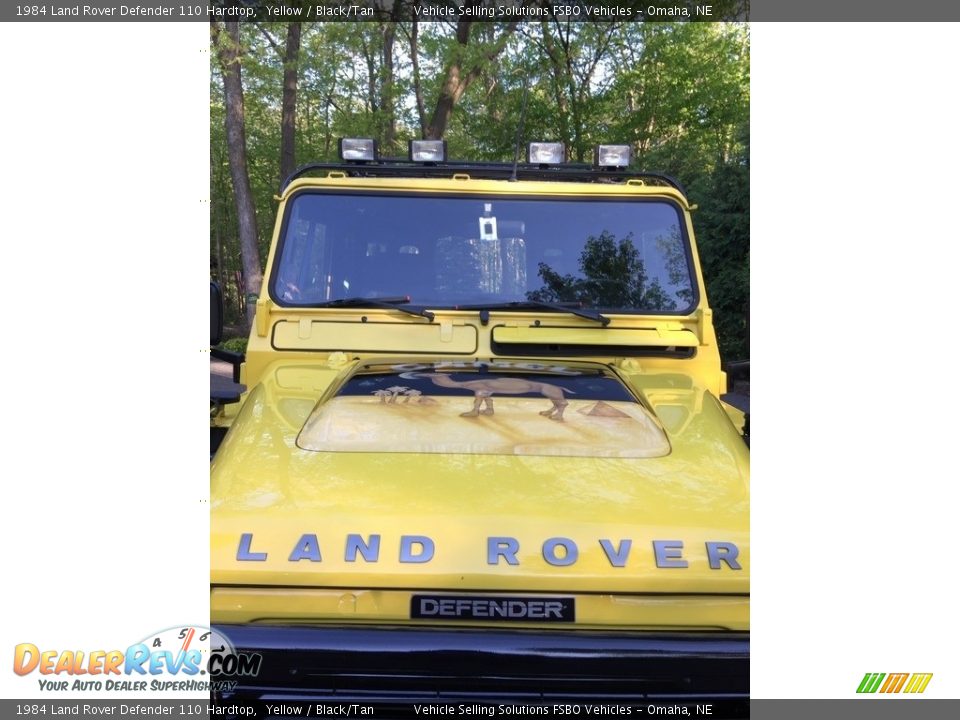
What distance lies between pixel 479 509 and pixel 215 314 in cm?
193

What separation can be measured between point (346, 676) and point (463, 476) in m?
0.58

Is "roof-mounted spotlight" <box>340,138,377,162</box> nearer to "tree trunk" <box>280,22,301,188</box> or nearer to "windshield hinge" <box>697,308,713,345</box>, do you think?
"windshield hinge" <box>697,308,713,345</box>

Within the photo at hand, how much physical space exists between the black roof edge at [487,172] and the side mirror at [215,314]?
81cm

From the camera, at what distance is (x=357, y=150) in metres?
4.29

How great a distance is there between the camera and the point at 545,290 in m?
3.82

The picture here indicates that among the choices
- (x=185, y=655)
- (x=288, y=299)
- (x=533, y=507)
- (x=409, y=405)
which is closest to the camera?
(x=185, y=655)

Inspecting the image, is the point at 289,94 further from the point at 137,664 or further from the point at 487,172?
the point at 137,664

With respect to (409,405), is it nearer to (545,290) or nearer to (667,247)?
(545,290)

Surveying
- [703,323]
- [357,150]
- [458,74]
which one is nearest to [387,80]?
[458,74]

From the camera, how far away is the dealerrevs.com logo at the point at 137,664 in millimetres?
1868

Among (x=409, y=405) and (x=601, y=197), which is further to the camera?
(x=601, y=197)

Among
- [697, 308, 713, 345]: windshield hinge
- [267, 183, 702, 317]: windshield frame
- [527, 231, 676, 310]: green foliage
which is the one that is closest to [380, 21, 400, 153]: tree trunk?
[267, 183, 702, 317]: windshield frame

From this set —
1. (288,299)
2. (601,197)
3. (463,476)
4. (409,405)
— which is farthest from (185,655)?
(601,197)

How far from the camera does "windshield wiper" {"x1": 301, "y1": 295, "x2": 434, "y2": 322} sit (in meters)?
3.66
